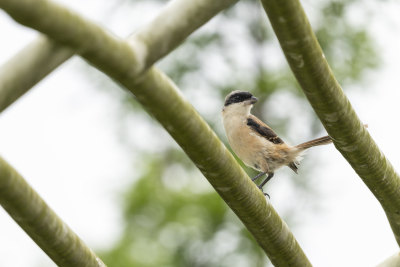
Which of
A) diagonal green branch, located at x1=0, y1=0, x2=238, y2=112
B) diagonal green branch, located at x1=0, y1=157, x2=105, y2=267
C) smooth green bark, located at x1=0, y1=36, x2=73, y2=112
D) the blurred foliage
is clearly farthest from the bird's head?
the blurred foliage

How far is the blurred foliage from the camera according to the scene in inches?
531

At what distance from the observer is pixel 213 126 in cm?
1339

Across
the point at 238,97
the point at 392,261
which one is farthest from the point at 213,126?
the point at 392,261

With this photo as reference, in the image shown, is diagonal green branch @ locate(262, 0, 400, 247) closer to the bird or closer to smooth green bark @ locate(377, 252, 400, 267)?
smooth green bark @ locate(377, 252, 400, 267)

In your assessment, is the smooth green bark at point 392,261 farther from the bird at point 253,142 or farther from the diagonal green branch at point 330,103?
the bird at point 253,142

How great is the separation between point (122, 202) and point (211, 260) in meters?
1.99

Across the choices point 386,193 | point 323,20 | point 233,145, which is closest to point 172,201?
point 323,20

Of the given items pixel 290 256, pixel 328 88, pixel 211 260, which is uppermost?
pixel 211 260

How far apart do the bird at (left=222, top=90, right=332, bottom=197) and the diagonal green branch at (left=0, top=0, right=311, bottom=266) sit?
2.66 m

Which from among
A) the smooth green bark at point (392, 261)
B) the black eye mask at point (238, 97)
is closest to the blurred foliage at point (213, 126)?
the black eye mask at point (238, 97)

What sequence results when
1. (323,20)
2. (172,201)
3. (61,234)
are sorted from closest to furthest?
(61,234) < (172,201) < (323,20)

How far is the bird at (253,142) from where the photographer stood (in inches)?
228

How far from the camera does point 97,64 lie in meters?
2.19

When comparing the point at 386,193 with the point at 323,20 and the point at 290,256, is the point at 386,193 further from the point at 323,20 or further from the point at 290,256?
the point at 323,20
